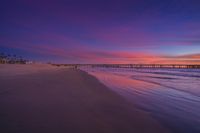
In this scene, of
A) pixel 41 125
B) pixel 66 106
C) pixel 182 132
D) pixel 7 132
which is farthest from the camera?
pixel 66 106

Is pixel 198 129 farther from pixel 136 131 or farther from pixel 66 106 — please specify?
pixel 66 106

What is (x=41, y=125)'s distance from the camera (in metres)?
4.07

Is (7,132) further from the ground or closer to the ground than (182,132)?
further from the ground

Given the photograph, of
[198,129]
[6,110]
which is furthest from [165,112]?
[6,110]

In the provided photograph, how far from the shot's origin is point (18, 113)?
482 cm

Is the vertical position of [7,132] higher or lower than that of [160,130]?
higher

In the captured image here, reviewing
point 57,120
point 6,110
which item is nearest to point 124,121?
point 57,120

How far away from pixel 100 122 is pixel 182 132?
1.88 m

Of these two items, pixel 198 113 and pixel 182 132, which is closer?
pixel 182 132

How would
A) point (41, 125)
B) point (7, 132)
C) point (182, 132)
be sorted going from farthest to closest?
1. point (182, 132)
2. point (41, 125)
3. point (7, 132)

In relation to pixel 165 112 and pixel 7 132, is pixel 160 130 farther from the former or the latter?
pixel 7 132

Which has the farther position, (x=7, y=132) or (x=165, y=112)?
(x=165, y=112)

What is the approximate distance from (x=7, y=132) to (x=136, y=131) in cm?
259

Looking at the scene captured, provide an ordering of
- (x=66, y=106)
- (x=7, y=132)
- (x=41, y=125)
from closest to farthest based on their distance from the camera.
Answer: (x=7, y=132)
(x=41, y=125)
(x=66, y=106)
